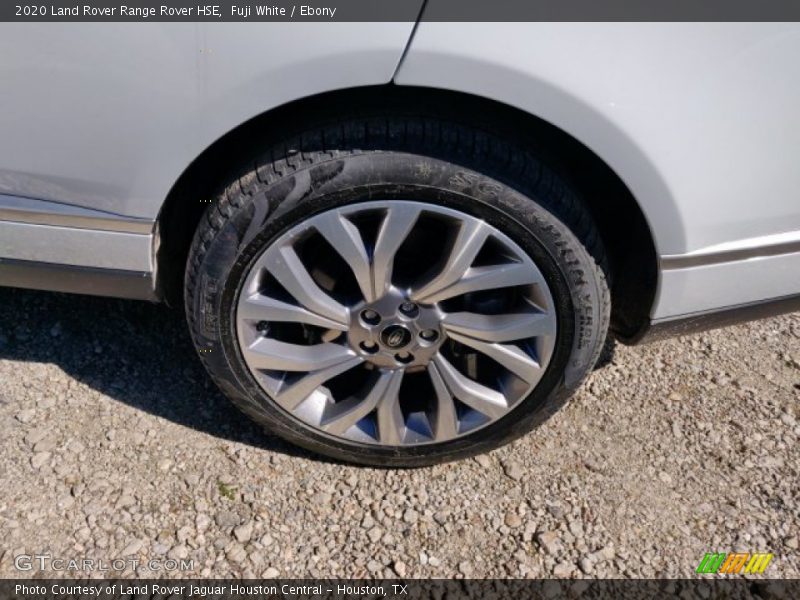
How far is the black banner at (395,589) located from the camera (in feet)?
6.76

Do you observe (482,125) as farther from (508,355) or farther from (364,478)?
(364,478)

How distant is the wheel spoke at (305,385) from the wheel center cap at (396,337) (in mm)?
100

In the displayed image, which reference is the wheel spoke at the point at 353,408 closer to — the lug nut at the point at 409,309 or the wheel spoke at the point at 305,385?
the wheel spoke at the point at 305,385

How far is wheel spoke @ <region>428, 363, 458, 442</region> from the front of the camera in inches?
86.9

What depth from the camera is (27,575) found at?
2.08 m

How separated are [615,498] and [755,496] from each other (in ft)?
1.34

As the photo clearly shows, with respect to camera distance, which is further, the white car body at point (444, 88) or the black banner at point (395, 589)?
the black banner at point (395, 589)

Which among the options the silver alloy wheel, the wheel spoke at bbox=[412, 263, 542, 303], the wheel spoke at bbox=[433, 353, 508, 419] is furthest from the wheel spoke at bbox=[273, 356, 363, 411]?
the wheel spoke at bbox=[412, 263, 542, 303]

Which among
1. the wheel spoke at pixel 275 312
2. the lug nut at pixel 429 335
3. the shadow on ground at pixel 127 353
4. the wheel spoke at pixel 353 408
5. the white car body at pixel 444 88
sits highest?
the white car body at pixel 444 88

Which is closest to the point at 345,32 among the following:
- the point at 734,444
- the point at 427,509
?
the point at 427,509

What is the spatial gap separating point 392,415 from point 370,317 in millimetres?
308

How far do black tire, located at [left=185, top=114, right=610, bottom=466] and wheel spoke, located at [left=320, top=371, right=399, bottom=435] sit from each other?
34 cm

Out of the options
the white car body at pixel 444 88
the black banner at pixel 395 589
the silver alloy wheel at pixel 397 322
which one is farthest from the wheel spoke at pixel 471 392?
the white car body at pixel 444 88
